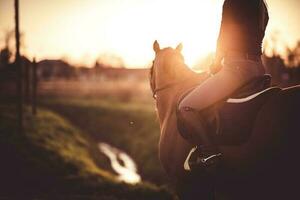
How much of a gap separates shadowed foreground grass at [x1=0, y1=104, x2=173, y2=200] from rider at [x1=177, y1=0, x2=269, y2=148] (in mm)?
5194

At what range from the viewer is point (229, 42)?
4383 millimetres

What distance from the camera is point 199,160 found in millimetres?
4359

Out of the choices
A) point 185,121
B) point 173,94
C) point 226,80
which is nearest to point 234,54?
point 226,80

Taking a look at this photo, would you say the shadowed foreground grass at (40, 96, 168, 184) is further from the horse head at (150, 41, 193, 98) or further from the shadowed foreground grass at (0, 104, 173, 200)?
the horse head at (150, 41, 193, 98)

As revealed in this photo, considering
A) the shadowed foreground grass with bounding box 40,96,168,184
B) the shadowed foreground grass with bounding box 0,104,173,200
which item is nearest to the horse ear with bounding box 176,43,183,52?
the shadowed foreground grass with bounding box 0,104,173,200

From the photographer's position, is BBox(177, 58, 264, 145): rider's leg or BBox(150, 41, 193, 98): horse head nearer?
BBox(177, 58, 264, 145): rider's leg

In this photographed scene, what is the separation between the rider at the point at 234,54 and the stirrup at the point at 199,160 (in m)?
0.18

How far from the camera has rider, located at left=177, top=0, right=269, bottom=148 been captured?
14.0 feet

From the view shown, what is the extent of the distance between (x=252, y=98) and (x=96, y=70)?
76.1 m

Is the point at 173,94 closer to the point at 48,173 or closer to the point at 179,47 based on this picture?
the point at 179,47

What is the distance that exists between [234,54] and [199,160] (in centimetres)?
124

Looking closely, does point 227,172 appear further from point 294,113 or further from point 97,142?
point 97,142

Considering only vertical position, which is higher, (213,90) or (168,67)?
(213,90)

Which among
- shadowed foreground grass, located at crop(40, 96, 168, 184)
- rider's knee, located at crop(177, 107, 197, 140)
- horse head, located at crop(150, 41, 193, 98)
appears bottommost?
shadowed foreground grass, located at crop(40, 96, 168, 184)
